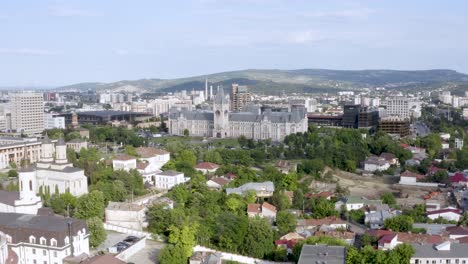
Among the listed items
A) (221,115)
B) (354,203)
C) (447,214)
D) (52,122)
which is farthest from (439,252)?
(52,122)

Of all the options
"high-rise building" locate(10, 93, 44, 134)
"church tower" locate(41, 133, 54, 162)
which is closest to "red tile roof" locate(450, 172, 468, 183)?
"church tower" locate(41, 133, 54, 162)

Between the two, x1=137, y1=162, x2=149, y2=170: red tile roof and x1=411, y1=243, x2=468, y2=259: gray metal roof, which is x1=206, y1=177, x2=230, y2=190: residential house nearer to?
x1=137, y1=162, x2=149, y2=170: red tile roof

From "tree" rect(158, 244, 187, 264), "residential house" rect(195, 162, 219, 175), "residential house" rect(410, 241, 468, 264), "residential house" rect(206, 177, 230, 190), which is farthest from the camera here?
"residential house" rect(195, 162, 219, 175)

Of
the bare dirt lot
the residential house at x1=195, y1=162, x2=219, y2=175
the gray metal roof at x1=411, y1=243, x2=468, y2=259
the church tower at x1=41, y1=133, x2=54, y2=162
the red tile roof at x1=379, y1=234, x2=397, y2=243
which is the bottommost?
the bare dirt lot

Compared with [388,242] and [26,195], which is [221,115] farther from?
[388,242]

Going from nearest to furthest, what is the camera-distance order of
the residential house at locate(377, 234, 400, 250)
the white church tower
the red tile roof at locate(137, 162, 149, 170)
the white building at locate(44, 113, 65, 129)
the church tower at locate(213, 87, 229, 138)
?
the residential house at locate(377, 234, 400, 250) → the white church tower → the red tile roof at locate(137, 162, 149, 170) → the church tower at locate(213, 87, 229, 138) → the white building at locate(44, 113, 65, 129)

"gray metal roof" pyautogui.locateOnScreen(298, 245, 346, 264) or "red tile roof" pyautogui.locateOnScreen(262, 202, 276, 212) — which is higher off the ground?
"gray metal roof" pyautogui.locateOnScreen(298, 245, 346, 264)

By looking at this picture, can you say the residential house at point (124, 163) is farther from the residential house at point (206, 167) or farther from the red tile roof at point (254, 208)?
the red tile roof at point (254, 208)
